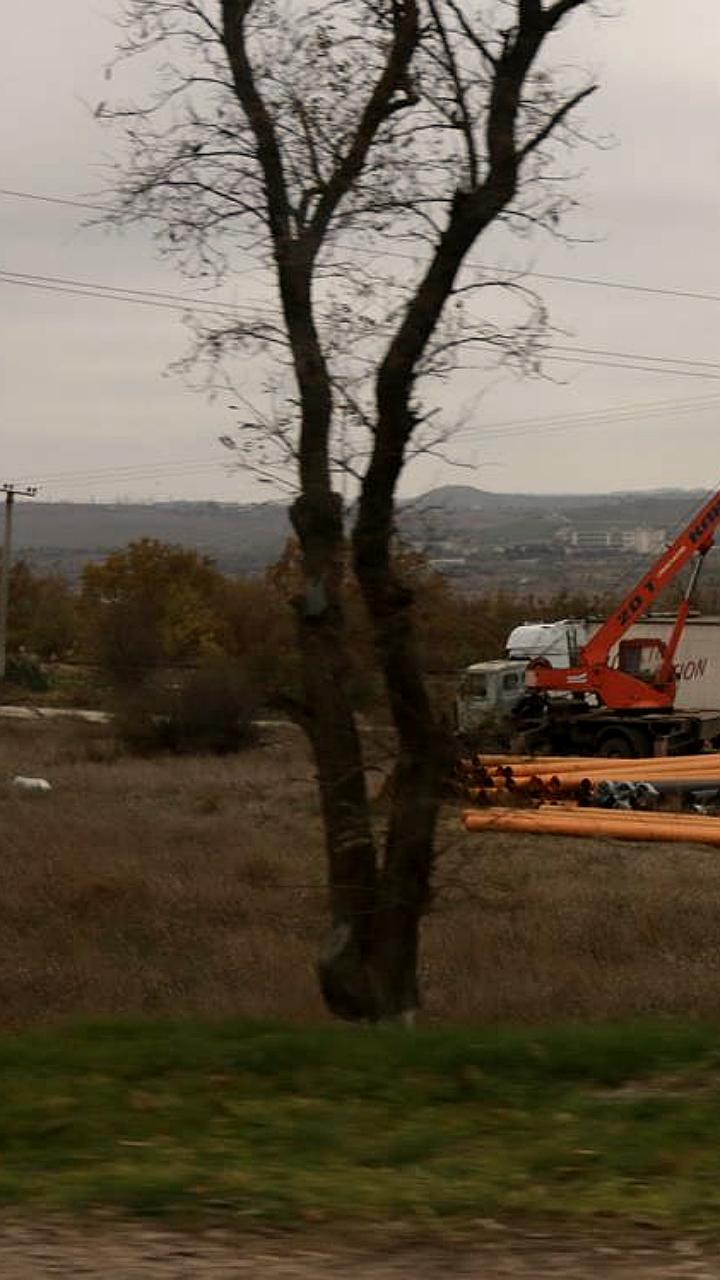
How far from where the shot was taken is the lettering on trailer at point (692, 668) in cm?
4331

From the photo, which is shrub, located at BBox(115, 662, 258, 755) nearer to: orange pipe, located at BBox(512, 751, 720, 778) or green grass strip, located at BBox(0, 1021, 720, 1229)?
orange pipe, located at BBox(512, 751, 720, 778)

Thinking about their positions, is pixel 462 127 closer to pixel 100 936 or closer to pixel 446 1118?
pixel 446 1118

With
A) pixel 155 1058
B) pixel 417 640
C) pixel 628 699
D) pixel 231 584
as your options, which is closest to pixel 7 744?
pixel 628 699

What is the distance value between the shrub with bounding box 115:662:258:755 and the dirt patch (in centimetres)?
3982

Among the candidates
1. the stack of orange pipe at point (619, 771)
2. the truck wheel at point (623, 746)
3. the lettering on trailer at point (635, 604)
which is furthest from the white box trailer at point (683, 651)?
the stack of orange pipe at point (619, 771)

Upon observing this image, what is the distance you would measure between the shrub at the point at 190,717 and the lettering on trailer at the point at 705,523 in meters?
12.0

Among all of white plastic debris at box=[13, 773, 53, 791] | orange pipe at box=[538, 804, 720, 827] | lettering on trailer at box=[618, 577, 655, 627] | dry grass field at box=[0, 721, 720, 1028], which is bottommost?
white plastic debris at box=[13, 773, 53, 791]

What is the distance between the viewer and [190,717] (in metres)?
46.5

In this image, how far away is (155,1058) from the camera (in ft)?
25.7

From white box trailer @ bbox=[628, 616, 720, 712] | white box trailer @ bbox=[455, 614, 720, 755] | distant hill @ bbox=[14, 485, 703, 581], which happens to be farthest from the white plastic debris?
white box trailer @ bbox=[628, 616, 720, 712]

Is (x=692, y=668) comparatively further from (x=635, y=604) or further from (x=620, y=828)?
(x=620, y=828)

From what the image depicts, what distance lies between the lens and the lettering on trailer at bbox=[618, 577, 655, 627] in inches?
1610

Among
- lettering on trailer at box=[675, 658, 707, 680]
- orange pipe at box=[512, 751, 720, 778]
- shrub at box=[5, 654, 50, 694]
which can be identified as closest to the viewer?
orange pipe at box=[512, 751, 720, 778]

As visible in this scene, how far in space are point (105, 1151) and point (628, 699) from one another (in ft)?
113
